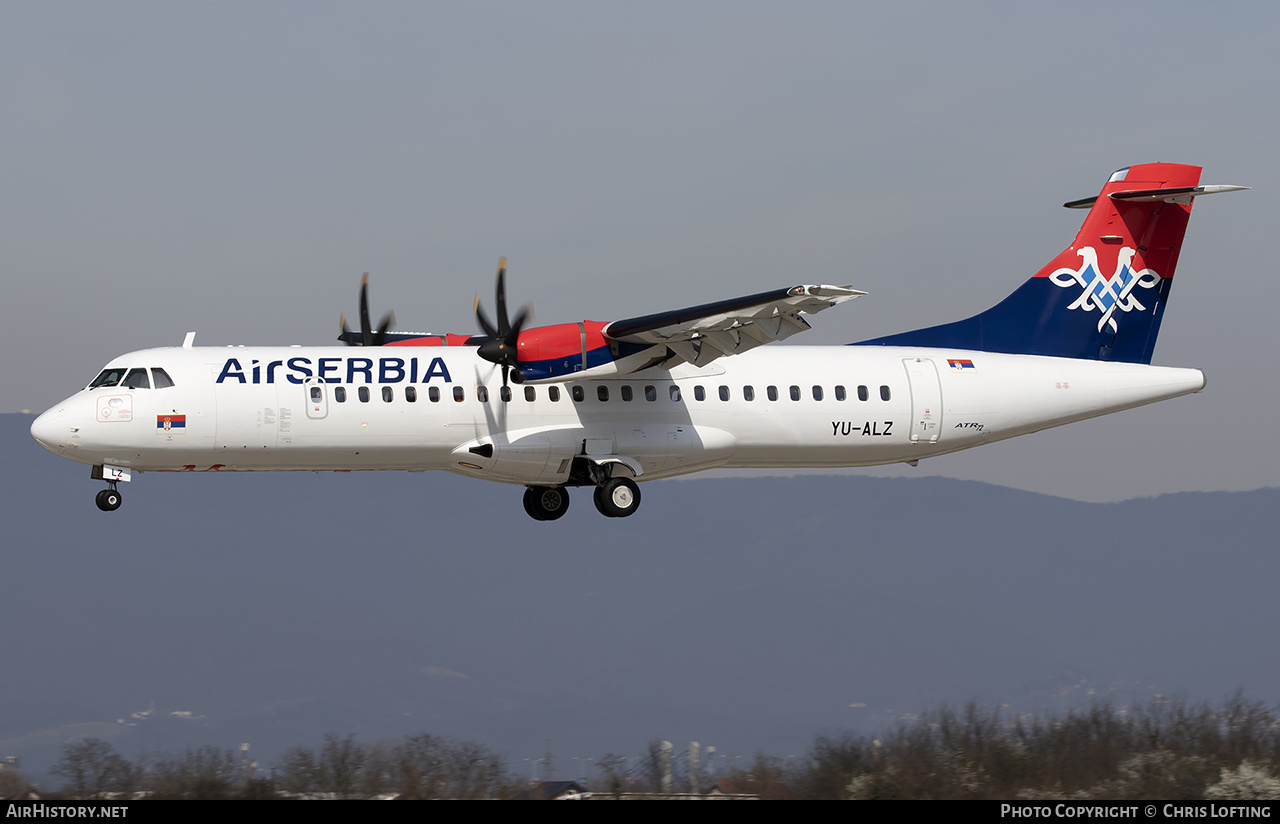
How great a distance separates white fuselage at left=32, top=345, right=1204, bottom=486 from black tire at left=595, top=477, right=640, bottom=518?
307mm

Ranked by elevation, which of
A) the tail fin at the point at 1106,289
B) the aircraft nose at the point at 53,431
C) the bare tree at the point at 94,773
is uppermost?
the tail fin at the point at 1106,289

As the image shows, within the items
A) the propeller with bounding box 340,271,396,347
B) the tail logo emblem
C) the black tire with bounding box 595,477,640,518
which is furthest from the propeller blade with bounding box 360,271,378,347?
the tail logo emblem

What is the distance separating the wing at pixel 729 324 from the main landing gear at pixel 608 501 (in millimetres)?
2658

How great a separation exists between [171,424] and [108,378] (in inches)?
59.8

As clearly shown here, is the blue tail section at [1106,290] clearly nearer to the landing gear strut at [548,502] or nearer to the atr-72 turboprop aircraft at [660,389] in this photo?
the atr-72 turboprop aircraft at [660,389]

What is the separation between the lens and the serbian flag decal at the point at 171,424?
73.7 ft

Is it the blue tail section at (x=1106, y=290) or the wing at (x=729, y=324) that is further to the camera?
the blue tail section at (x=1106, y=290)

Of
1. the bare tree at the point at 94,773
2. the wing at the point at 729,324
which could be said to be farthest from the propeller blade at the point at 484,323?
the bare tree at the point at 94,773

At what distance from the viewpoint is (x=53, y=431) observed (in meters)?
22.1

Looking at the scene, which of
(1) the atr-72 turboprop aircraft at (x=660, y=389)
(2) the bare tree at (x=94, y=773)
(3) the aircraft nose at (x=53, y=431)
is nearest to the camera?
(2) the bare tree at (x=94, y=773)

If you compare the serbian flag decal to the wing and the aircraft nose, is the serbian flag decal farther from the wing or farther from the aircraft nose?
the wing

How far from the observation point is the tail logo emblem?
2744 centimetres
